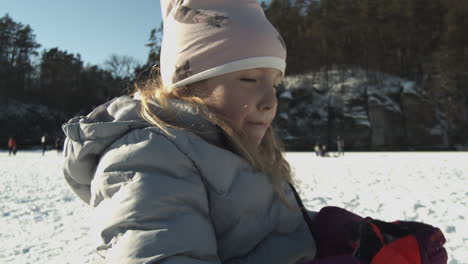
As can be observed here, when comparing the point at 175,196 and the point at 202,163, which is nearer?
the point at 175,196

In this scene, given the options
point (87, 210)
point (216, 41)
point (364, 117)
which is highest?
point (216, 41)

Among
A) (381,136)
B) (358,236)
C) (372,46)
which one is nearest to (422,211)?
(358,236)

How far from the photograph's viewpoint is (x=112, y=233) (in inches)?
33.8

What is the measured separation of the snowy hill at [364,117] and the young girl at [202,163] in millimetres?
34311

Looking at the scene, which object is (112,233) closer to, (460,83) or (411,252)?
(411,252)

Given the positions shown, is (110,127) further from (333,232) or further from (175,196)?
(333,232)

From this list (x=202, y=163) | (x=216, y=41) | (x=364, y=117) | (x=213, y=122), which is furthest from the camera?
(x=364, y=117)

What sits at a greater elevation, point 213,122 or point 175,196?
point 213,122

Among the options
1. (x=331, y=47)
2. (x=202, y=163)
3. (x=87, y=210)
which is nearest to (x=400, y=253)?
(x=202, y=163)

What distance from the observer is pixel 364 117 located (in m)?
37.3

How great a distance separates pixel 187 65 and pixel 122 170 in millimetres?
528

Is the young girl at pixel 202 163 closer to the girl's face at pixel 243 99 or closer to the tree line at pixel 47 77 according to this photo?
the girl's face at pixel 243 99

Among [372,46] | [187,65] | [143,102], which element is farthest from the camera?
[372,46]

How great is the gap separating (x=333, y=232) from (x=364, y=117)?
3864 centimetres
